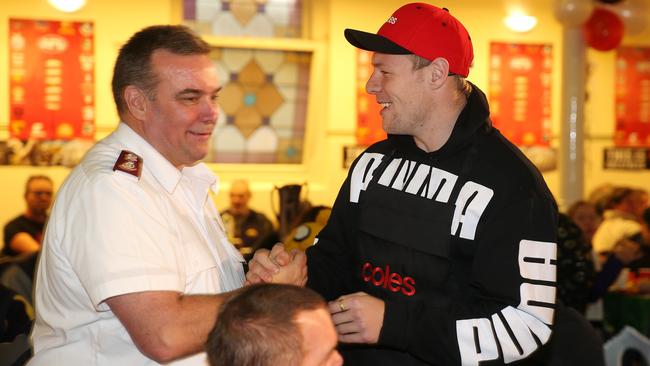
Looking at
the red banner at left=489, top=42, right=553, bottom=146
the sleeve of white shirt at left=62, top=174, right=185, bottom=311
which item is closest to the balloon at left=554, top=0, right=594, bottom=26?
the red banner at left=489, top=42, right=553, bottom=146

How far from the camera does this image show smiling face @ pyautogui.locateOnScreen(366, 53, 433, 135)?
86.4 inches

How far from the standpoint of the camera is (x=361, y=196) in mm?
2346

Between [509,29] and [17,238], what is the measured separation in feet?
16.2

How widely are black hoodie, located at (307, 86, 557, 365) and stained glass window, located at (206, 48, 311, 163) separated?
215 inches

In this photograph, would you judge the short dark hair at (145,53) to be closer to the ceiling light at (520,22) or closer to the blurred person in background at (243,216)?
the blurred person in background at (243,216)

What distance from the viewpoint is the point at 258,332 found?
1.54m

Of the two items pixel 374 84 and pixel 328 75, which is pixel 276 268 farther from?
pixel 328 75

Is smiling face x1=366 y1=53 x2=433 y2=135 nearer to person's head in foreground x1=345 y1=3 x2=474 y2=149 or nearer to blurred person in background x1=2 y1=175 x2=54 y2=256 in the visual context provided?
person's head in foreground x1=345 y1=3 x2=474 y2=149

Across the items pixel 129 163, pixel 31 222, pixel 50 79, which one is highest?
pixel 50 79

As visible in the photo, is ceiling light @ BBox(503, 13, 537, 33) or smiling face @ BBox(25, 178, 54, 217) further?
ceiling light @ BBox(503, 13, 537, 33)

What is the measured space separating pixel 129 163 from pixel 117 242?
0.23 m

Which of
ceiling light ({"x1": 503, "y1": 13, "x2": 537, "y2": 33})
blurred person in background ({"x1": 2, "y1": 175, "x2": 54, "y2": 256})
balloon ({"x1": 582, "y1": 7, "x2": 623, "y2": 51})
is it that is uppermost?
ceiling light ({"x1": 503, "y1": 13, "x2": 537, "y2": 33})

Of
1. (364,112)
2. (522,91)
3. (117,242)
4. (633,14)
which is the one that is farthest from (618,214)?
(117,242)

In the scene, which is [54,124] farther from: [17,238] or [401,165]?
[401,165]
